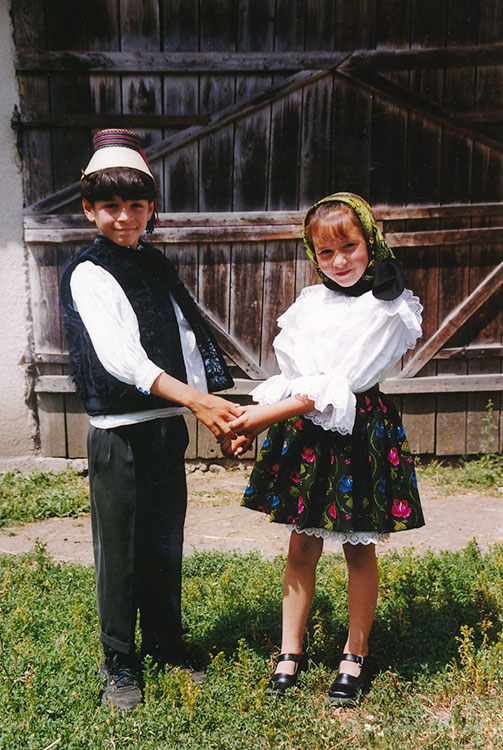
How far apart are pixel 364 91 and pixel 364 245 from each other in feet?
9.73

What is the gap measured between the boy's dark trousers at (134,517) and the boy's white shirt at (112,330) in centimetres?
9

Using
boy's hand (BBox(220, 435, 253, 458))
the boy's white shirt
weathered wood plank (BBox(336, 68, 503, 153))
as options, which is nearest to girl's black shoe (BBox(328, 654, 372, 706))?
boy's hand (BBox(220, 435, 253, 458))

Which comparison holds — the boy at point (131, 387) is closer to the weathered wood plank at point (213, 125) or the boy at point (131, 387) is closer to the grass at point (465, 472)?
the weathered wood plank at point (213, 125)

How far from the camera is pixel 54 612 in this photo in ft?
10.1

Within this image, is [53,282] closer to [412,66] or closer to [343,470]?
[412,66]

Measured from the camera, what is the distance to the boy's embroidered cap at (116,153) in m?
2.30

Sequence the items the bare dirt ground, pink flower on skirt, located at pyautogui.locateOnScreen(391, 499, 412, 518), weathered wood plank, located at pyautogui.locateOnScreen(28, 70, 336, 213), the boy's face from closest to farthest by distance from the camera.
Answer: the boy's face, pink flower on skirt, located at pyautogui.locateOnScreen(391, 499, 412, 518), the bare dirt ground, weathered wood plank, located at pyautogui.locateOnScreen(28, 70, 336, 213)

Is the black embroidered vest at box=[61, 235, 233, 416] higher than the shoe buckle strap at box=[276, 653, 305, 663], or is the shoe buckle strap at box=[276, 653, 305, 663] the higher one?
the black embroidered vest at box=[61, 235, 233, 416]

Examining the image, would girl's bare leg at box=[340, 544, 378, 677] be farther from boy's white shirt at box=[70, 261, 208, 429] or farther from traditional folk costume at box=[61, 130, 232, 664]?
boy's white shirt at box=[70, 261, 208, 429]

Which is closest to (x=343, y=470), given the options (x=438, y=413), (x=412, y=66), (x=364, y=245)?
(x=364, y=245)

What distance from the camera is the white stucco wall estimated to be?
4805mm

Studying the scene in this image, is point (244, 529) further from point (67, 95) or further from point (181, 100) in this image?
point (67, 95)

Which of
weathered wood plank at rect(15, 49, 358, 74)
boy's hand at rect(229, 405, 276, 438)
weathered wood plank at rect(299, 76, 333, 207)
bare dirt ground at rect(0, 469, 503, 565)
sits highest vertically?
weathered wood plank at rect(15, 49, 358, 74)

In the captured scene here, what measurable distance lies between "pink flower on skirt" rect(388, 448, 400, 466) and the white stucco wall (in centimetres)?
340
